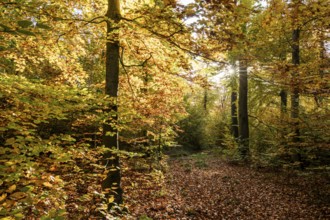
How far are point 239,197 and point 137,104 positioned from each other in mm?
4885

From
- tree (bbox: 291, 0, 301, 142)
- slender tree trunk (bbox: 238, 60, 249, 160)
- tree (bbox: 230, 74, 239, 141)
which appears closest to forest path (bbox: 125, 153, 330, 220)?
tree (bbox: 291, 0, 301, 142)

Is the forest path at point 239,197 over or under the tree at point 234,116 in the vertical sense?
under

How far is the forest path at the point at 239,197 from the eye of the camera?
726cm

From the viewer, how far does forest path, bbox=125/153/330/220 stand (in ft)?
23.8

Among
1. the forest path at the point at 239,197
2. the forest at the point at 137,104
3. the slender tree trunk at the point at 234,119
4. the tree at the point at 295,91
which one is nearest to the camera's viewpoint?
the forest at the point at 137,104

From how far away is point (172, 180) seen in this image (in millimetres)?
10969

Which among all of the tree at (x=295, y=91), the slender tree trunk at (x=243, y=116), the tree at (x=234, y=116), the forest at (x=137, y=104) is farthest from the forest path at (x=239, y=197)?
the tree at (x=234, y=116)

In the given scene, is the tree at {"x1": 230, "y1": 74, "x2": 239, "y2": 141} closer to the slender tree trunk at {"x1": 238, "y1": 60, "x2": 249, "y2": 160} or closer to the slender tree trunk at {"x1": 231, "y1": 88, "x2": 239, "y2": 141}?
the slender tree trunk at {"x1": 231, "y1": 88, "x2": 239, "y2": 141}

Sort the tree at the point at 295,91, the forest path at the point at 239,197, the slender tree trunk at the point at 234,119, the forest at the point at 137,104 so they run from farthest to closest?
the slender tree trunk at the point at 234,119, the forest path at the point at 239,197, the tree at the point at 295,91, the forest at the point at 137,104

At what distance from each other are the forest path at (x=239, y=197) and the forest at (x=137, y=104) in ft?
0.14

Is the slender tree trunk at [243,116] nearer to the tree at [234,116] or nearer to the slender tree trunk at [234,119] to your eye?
the tree at [234,116]

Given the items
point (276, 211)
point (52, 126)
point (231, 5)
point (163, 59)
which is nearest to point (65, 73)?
point (163, 59)

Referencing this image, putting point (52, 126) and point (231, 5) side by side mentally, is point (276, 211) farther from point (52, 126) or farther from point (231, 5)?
point (52, 126)

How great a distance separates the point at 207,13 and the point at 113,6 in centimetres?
262
